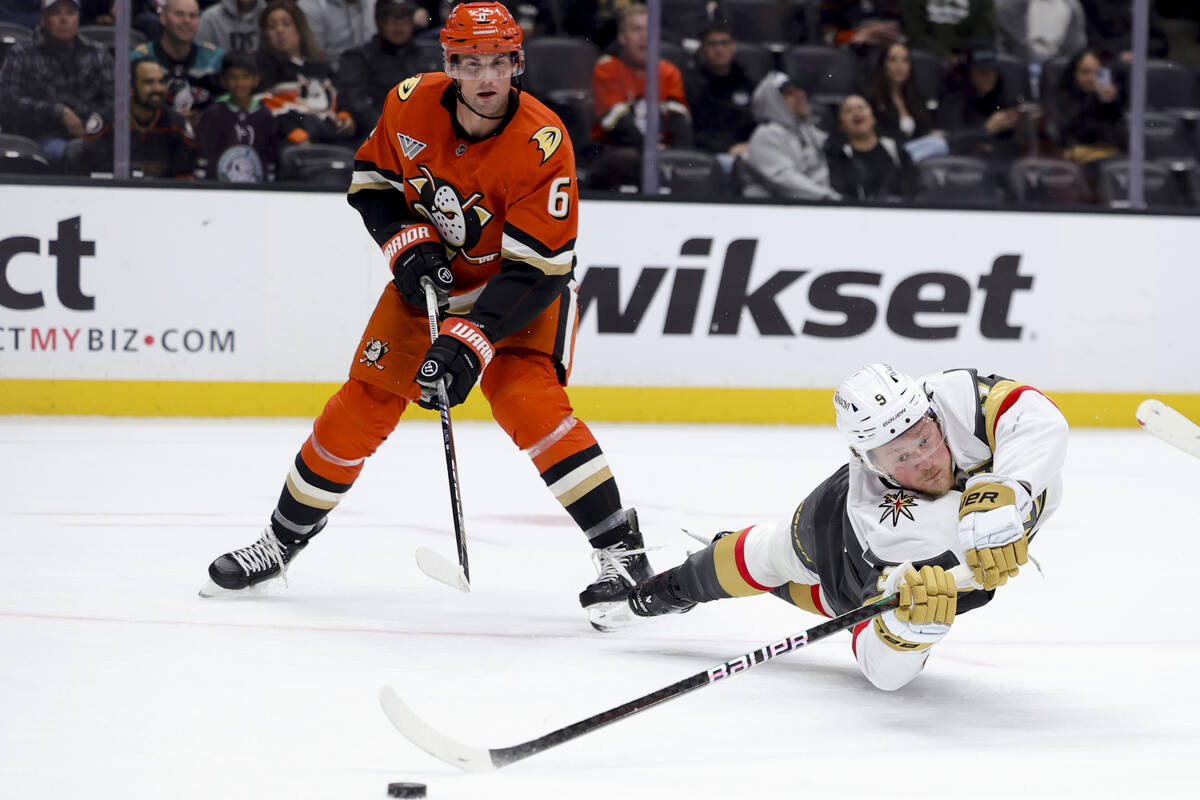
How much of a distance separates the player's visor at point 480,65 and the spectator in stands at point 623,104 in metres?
3.30

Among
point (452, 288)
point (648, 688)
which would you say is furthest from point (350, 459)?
point (648, 688)

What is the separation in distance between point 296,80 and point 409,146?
321 centimetres

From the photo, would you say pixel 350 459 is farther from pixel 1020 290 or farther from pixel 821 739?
pixel 1020 290

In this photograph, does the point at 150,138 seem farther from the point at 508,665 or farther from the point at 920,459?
the point at 920,459

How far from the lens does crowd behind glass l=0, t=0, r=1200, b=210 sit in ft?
19.5

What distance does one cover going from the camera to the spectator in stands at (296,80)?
611 centimetres

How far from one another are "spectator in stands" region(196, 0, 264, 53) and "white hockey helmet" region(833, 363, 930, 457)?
433cm

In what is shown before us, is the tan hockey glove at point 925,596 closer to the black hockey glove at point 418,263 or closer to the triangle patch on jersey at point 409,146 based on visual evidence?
the black hockey glove at point 418,263

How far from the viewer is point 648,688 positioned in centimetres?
252

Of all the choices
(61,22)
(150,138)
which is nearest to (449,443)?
(150,138)

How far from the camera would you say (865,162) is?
6.52m

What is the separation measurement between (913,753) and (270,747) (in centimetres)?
84

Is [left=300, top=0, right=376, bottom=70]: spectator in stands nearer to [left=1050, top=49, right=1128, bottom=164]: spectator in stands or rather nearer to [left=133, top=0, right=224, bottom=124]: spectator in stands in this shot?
[left=133, top=0, right=224, bottom=124]: spectator in stands

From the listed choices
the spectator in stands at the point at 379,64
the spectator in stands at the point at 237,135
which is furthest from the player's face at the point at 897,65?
the spectator in stands at the point at 237,135
